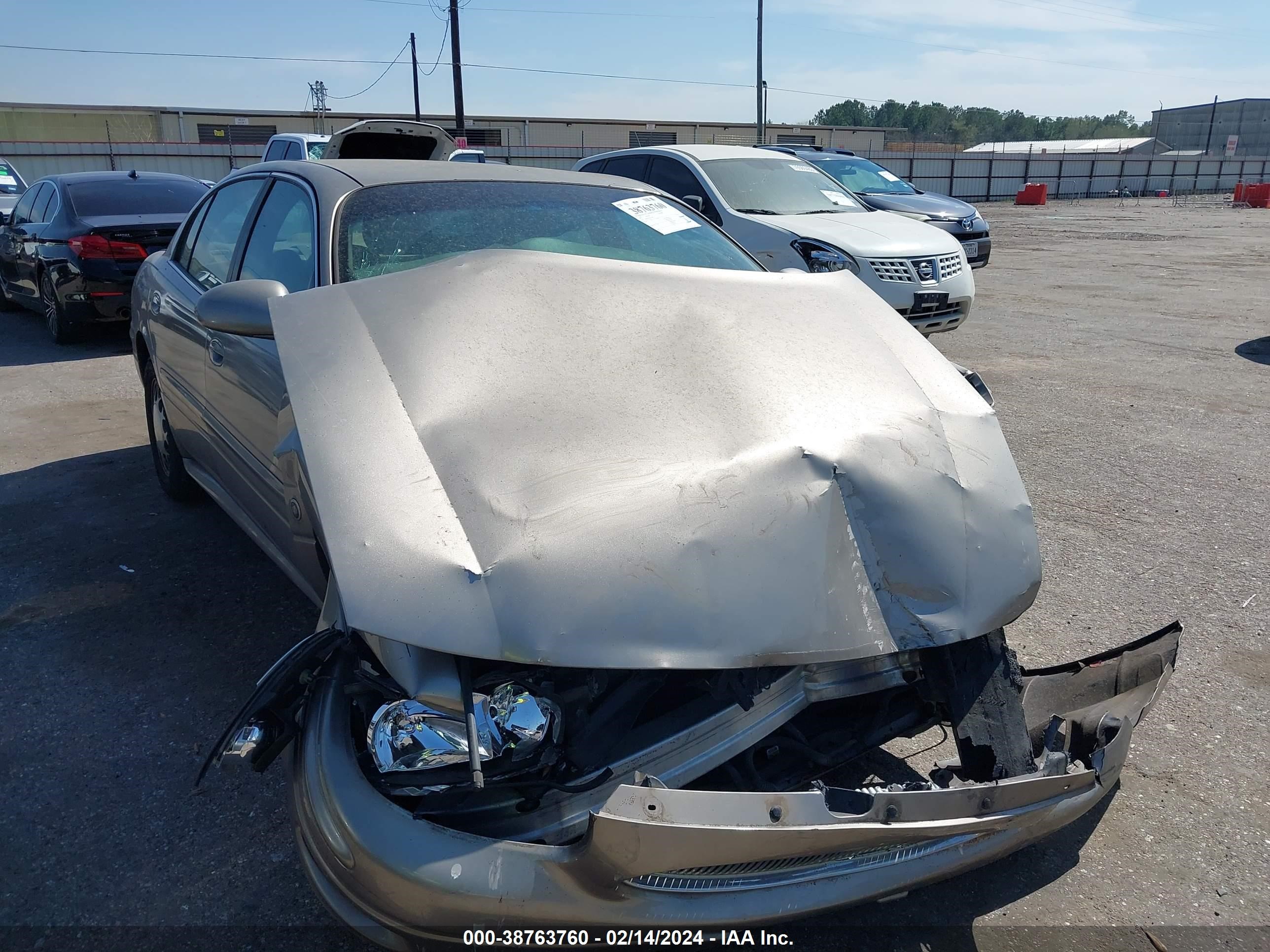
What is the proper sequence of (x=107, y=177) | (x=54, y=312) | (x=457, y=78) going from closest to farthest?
(x=54, y=312)
(x=107, y=177)
(x=457, y=78)

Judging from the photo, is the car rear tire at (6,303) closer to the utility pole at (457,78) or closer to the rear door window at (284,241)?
the rear door window at (284,241)

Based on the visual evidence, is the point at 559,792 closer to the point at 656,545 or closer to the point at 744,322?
the point at 656,545

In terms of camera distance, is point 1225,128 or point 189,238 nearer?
point 189,238

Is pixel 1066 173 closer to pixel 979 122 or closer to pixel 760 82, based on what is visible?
pixel 760 82

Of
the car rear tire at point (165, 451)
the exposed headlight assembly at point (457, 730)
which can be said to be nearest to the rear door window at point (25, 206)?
the car rear tire at point (165, 451)

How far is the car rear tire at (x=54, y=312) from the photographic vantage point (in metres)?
8.90

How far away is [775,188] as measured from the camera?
9.41 metres

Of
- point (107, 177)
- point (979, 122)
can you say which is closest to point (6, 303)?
point (107, 177)

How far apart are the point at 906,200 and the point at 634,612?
12622 millimetres

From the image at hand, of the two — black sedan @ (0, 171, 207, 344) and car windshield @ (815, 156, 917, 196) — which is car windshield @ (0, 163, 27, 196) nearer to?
black sedan @ (0, 171, 207, 344)

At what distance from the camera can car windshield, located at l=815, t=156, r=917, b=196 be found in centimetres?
1339

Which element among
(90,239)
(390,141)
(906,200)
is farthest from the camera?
(906,200)

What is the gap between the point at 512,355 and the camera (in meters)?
2.42

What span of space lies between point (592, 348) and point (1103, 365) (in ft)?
23.0
